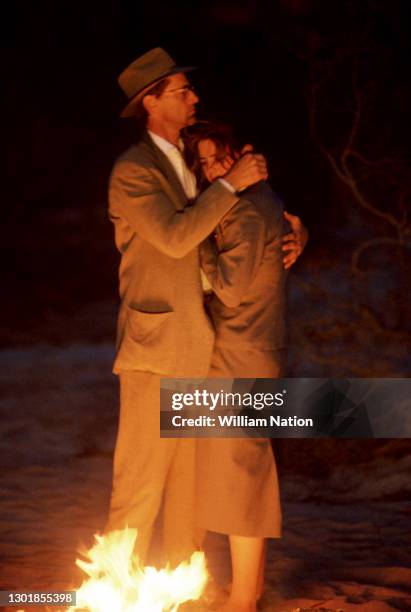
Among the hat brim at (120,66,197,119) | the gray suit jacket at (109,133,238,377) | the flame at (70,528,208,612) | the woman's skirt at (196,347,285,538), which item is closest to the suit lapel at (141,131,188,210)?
the gray suit jacket at (109,133,238,377)

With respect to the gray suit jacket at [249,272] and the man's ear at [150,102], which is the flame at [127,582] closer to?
the gray suit jacket at [249,272]

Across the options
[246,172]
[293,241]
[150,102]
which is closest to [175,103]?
[150,102]

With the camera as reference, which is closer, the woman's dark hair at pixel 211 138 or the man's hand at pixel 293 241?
the woman's dark hair at pixel 211 138

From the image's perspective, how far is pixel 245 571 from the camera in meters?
4.21

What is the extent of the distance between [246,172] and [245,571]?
1.46m

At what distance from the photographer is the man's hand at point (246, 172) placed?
3.93 meters

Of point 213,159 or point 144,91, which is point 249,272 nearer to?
point 213,159

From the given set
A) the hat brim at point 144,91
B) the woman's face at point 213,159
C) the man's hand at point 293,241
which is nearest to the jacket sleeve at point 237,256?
the woman's face at point 213,159

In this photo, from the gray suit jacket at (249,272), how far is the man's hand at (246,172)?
16 cm

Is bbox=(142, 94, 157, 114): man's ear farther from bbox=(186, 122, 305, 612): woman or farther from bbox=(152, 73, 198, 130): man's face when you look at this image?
bbox=(186, 122, 305, 612): woman

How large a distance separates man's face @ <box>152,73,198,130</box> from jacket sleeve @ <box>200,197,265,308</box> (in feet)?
1.22

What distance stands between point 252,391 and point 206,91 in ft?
29.5

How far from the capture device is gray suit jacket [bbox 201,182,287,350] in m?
4.05

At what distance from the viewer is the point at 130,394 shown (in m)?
4.09
